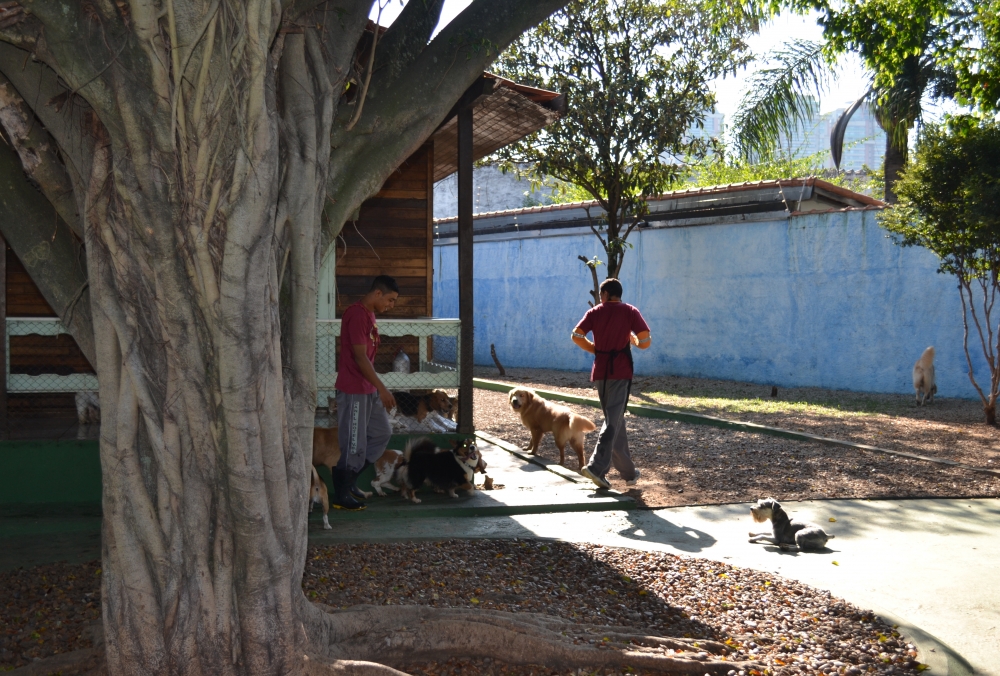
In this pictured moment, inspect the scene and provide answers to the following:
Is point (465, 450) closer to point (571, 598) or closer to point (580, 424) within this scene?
point (580, 424)

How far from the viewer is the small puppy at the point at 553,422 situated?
880cm

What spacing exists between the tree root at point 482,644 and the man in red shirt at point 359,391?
2750 millimetres

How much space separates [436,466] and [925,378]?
9.69m

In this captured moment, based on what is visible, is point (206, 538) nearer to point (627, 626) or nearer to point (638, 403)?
point (627, 626)

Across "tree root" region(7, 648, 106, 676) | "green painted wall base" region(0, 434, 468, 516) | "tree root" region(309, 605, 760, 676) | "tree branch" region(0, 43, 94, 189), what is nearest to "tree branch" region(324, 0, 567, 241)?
"tree branch" region(0, 43, 94, 189)

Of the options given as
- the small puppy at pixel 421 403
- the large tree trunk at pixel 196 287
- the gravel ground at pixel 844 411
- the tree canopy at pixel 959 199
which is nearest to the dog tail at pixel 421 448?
the small puppy at pixel 421 403

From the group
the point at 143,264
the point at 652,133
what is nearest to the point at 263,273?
the point at 143,264

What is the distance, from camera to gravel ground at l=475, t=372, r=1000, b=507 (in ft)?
26.3

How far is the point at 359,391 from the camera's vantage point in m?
6.70

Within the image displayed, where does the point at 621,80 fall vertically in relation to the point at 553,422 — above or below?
above

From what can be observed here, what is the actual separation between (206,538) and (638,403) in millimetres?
11495

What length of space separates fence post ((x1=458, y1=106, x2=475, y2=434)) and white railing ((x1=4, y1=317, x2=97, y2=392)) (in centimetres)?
352

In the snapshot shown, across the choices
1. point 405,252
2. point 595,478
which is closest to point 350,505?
point 595,478

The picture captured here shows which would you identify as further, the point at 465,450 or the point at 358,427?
the point at 465,450
